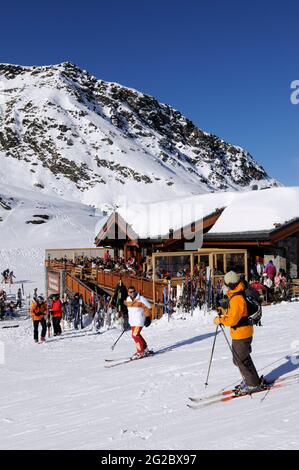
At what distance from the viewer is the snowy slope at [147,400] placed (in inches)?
202

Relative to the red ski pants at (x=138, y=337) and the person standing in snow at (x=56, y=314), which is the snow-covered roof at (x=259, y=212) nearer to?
the person standing in snow at (x=56, y=314)

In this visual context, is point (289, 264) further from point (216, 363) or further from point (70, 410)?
point (70, 410)

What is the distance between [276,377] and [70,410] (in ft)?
9.63

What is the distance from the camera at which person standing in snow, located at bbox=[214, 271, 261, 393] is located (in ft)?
20.0

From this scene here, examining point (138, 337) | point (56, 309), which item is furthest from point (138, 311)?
point (56, 309)

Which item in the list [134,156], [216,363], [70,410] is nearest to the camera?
[70,410]

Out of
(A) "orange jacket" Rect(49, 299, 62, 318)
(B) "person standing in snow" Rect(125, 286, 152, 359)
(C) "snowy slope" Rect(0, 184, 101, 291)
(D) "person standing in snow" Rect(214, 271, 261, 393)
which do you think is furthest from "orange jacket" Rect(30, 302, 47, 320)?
(C) "snowy slope" Rect(0, 184, 101, 291)

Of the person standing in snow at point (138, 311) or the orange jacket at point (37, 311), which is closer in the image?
the person standing in snow at point (138, 311)

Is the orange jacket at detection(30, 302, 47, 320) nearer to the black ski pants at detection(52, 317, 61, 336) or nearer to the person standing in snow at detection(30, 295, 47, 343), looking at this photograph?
the person standing in snow at detection(30, 295, 47, 343)

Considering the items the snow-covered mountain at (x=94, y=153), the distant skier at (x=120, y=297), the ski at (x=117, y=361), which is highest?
the snow-covered mountain at (x=94, y=153)

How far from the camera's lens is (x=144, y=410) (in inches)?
252

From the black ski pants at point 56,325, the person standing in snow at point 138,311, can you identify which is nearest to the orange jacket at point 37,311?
the black ski pants at point 56,325

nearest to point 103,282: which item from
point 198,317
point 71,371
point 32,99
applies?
point 198,317

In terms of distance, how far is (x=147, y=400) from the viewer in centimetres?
688
